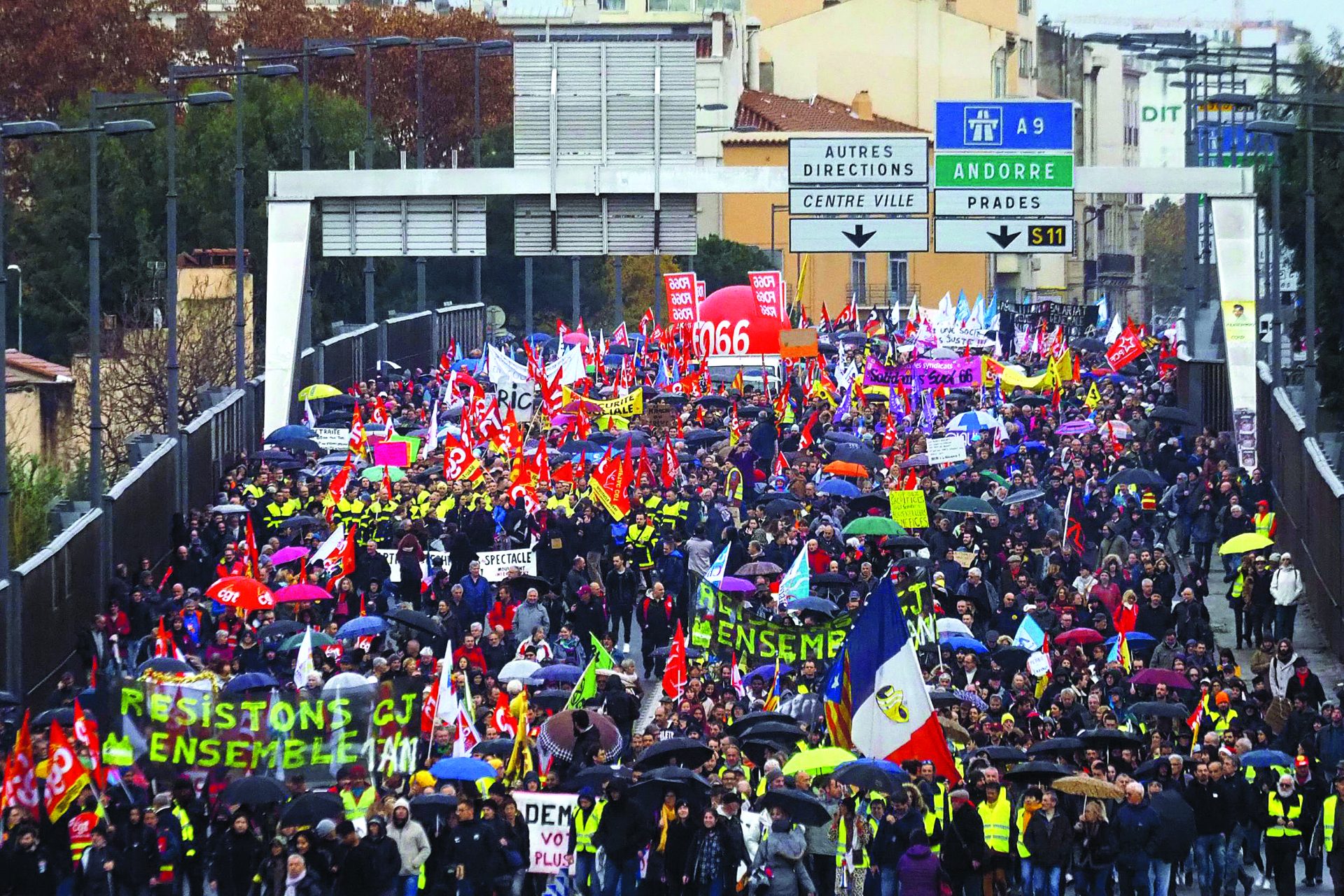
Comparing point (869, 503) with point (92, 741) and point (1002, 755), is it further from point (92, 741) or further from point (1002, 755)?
point (92, 741)

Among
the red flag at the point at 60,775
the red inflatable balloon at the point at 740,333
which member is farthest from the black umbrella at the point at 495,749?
the red inflatable balloon at the point at 740,333

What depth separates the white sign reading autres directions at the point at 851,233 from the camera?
43.2 metres

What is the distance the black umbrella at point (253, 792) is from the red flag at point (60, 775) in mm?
1047

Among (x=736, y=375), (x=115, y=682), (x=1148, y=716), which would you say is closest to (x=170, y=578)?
(x=115, y=682)

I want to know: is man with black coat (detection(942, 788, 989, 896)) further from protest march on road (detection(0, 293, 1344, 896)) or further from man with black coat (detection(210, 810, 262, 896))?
man with black coat (detection(210, 810, 262, 896))

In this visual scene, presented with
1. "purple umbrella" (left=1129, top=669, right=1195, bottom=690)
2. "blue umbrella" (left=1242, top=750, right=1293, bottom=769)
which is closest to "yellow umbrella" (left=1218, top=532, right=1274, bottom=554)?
"purple umbrella" (left=1129, top=669, right=1195, bottom=690)

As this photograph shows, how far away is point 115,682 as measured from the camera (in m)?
22.4

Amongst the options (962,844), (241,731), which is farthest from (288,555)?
(962,844)

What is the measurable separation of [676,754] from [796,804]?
154 cm

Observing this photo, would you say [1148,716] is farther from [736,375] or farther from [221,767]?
[736,375]

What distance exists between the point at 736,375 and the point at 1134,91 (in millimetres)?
126013

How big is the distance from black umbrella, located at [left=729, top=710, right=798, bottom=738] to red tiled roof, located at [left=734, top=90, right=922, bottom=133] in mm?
80089

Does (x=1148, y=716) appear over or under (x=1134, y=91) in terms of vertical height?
under

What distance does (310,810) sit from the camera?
20625mm
